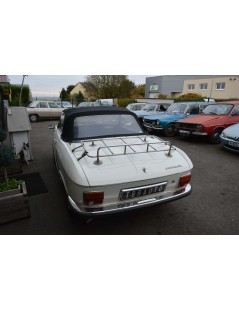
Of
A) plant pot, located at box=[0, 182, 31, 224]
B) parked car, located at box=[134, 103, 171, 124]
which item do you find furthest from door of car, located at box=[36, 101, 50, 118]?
plant pot, located at box=[0, 182, 31, 224]

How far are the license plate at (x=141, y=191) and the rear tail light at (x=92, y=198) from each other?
9.9 inches

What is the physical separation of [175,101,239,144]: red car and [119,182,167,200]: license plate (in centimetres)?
Result: 576

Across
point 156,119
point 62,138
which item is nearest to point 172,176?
point 62,138

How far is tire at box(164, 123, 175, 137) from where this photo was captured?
898 cm

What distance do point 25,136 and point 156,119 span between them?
5854 millimetres

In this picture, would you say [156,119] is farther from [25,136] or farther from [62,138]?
[62,138]

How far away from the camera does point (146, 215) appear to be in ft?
10.3

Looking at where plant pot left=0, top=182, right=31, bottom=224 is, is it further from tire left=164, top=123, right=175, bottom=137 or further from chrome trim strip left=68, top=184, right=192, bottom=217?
Result: tire left=164, top=123, right=175, bottom=137

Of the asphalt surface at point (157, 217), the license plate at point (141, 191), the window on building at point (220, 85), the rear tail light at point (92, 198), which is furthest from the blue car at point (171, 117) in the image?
the window on building at point (220, 85)

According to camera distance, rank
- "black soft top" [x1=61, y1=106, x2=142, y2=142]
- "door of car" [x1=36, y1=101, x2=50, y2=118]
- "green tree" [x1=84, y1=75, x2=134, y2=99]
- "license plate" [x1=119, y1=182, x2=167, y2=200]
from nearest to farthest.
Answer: "license plate" [x1=119, y1=182, x2=167, y2=200], "black soft top" [x1=61, y1=106, x2=142, y2=142], "door of car" [x1=36, y1=101, x2=50, y2=118], "green tree" [x1=84, y1=75, x2=134, y2=99]

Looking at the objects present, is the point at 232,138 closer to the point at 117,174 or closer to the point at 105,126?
the point at 105,126

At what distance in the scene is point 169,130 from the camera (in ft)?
29.8

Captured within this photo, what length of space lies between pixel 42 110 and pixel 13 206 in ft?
43.3

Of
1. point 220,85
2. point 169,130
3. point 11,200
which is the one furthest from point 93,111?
point 220,85
